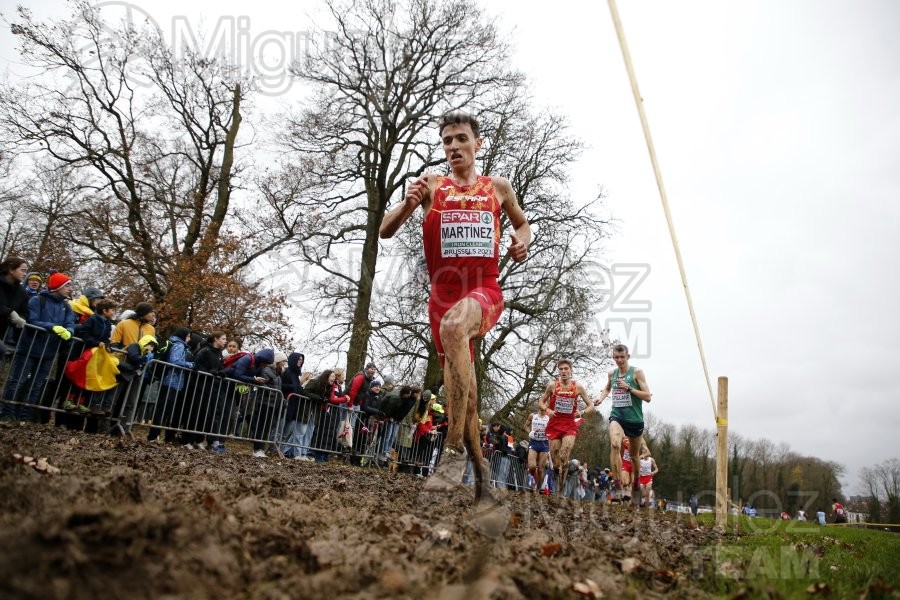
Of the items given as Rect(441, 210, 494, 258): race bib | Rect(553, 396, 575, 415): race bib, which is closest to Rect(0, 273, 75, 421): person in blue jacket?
Rect(441, 210, 494, 258): race bib

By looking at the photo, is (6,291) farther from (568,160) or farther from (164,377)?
(568,160)

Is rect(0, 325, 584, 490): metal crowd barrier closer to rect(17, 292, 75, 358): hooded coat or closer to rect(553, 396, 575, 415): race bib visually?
rect(17, 292, 75, 358): hooded coat

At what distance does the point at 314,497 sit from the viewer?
11.5 ft

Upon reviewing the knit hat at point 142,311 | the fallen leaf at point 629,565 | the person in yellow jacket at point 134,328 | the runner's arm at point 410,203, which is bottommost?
the fallen leaf at point 629,565

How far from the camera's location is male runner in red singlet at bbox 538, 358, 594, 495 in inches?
482

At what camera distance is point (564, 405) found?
12344mm

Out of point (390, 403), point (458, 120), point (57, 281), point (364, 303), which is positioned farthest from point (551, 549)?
point (364, 303)

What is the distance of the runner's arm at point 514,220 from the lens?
4695mm

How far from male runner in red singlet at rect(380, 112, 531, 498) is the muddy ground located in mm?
951

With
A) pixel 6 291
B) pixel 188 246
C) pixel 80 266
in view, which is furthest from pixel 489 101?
pixel 6 291

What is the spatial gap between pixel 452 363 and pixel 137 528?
2802mm

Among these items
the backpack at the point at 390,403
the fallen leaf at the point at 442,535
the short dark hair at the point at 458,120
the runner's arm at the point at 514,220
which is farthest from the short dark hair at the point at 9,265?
the backpack at the point at 390,403

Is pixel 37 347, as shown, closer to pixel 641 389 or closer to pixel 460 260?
pixel 460 260

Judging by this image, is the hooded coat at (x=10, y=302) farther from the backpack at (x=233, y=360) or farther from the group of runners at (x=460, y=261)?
the group of runners at (x=460, y=261)
